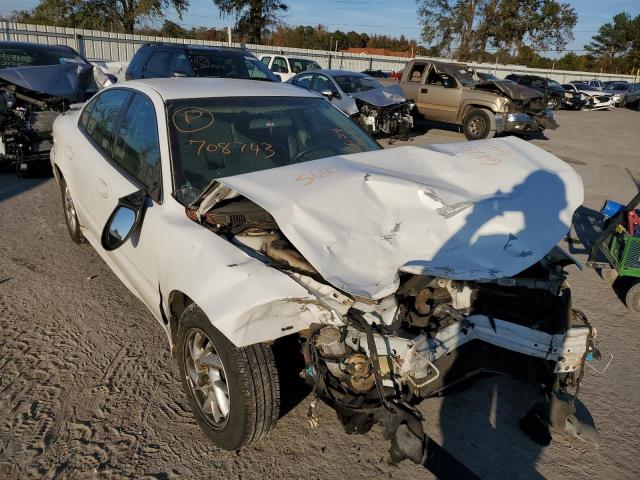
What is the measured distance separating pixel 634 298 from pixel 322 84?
9.19m

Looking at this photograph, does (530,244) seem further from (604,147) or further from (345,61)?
→ (345,61)

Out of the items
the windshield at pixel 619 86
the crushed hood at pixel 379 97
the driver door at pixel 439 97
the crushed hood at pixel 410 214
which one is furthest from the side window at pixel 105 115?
the windshield at pixel 619 86

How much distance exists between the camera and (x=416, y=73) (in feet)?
46.5

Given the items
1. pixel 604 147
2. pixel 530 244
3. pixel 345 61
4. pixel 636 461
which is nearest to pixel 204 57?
pixel 530 244

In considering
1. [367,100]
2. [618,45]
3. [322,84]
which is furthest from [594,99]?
[618,45]

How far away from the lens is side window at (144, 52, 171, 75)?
958 cm

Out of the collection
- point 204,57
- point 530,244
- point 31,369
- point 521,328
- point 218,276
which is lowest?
point 31,369

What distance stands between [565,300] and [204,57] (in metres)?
8.63

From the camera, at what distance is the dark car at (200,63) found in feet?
30.3

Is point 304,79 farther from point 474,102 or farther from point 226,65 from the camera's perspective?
point 474,102

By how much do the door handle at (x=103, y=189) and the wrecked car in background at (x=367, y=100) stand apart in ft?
25.2

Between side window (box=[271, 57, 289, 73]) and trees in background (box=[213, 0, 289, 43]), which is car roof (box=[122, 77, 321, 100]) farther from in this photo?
trees in background (box=[213, 0, 289, 43])

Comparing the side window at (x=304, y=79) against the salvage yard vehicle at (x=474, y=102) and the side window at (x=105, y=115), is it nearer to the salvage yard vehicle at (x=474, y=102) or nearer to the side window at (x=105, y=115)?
the salvage yard vehicle at (x=474, y=102)

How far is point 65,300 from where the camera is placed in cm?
381
